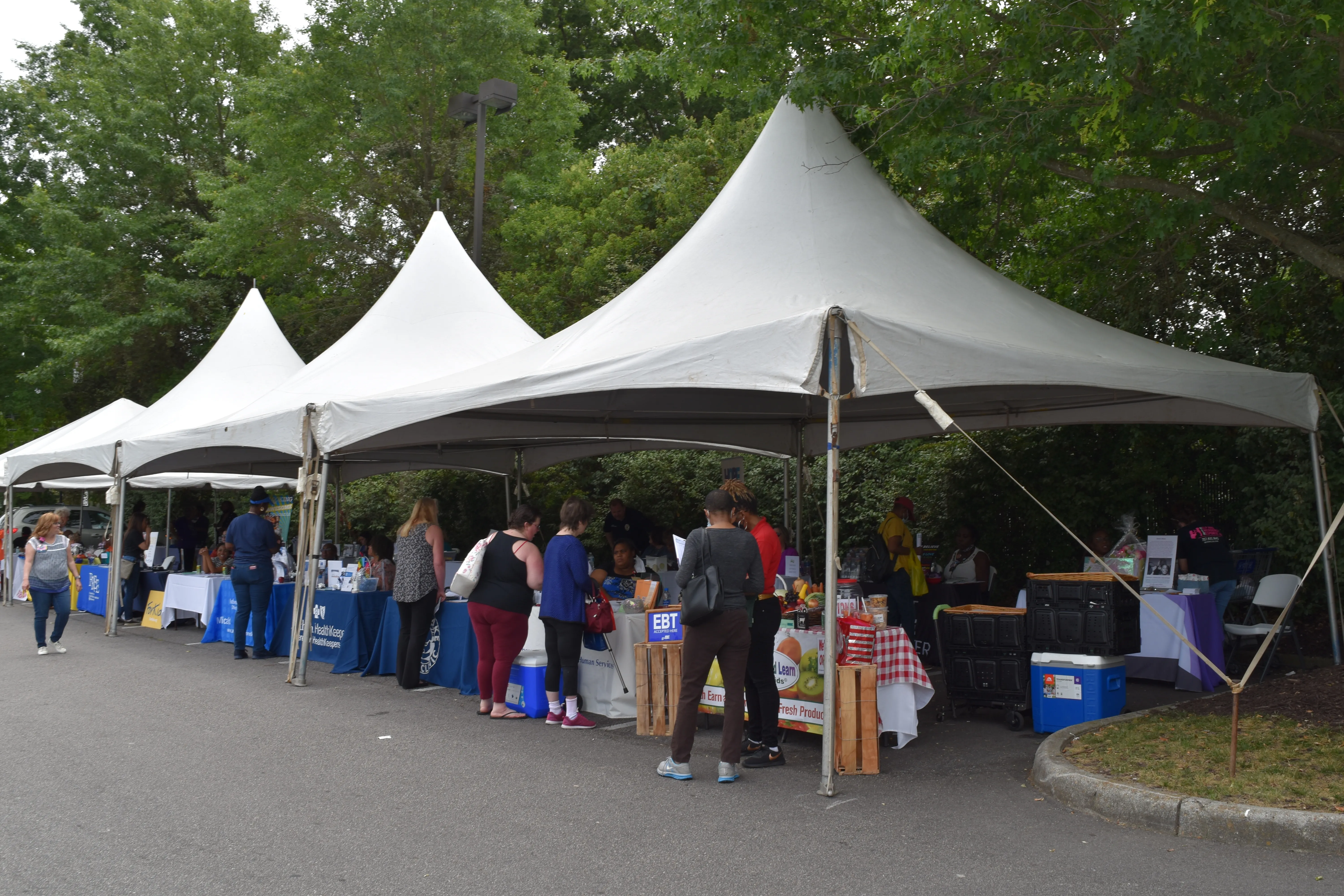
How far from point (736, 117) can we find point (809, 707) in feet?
56.4

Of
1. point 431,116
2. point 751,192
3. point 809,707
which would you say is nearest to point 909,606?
point 809,707

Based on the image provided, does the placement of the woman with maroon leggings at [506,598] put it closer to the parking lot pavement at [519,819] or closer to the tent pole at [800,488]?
the parking lot pavement at [519,819]

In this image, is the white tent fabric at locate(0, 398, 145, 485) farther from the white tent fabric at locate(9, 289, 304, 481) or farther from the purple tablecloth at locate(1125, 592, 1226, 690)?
the purple tablecloth at locate(1125, 592, 1226, 690)

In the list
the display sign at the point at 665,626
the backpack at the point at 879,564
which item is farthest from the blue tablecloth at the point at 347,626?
the backpack at the point at 879,564

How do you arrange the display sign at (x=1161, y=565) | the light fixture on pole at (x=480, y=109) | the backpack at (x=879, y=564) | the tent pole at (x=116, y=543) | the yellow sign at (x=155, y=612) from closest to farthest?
the display sign at (x=1161, y=565), the backpack at (x=879, y=564), the tent pole at (x=116, y=543), the light fixture on pole at (x=480, y=109), the yellow sign at (x=155, y=612)

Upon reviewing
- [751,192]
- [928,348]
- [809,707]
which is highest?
[751,192]

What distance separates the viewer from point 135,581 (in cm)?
1623

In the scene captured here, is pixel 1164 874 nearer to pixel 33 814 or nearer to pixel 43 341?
pixel 33 814

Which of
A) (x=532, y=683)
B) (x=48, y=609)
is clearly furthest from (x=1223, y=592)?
(x=48, y=609)

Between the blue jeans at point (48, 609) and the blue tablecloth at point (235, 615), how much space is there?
1.72 m

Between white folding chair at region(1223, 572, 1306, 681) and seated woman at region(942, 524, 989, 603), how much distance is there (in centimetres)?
246

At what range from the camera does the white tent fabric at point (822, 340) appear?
249 inches

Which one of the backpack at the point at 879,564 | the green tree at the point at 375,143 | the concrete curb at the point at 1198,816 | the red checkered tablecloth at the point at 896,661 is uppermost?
the green tree at the point at 375,143

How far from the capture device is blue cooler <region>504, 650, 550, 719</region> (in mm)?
8133
